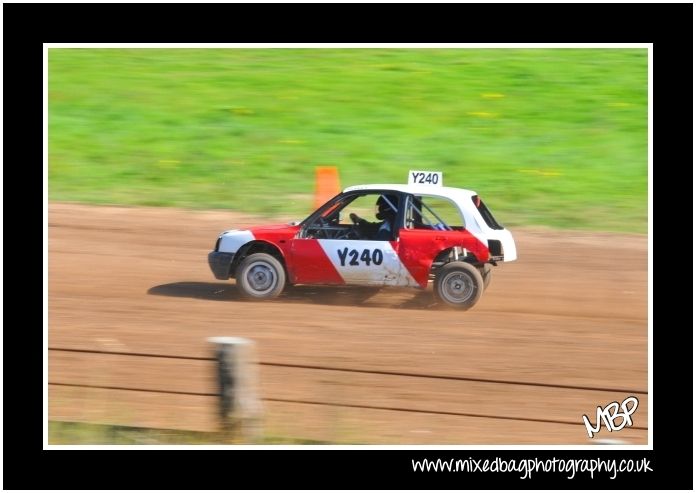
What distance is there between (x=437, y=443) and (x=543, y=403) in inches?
49.1

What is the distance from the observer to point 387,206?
11.2 meters

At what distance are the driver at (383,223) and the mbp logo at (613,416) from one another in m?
3.61

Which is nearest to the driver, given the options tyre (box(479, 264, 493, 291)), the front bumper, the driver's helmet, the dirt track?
the driver's helmet

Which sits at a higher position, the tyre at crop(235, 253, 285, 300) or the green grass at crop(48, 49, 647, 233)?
the green grass at crop(48, 49, 647, 233)

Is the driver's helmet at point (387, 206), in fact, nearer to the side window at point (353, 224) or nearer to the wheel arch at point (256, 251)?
the side window at point (353, 224)

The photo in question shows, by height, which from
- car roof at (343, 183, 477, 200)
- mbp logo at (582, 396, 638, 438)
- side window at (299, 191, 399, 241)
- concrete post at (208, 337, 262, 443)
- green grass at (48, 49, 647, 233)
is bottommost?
mbp logo at (582, 396, 638, 438)

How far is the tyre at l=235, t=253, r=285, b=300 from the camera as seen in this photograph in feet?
37.2

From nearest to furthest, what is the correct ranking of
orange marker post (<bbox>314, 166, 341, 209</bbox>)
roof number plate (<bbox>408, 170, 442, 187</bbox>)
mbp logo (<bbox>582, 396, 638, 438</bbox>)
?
1. mbp logo (<bbox>582, 396, 638, 438</bbox>)
2. roof number plate (<bbox>408, 170, 442, 187</bbox>)
3. orange marker post (<bbox>314, 166, 341, 209</bbox>)

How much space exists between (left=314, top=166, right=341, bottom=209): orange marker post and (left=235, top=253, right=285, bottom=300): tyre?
4066mm

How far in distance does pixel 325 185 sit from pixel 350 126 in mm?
2913

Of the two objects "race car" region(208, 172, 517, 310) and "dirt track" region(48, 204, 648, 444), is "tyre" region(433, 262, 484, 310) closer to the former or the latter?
"race car" region(208, 172, 517, 310)

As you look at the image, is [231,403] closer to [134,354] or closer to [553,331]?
[134,354]

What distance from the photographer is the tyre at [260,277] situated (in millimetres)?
11336

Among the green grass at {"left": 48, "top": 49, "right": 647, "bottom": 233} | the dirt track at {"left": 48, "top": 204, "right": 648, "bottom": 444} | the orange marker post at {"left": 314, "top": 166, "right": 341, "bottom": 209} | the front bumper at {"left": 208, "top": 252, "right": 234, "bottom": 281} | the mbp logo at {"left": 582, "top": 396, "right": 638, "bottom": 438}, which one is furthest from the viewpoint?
the green grass at {"left": 48, "top": 49, "right": 647, "bottom": 233}
